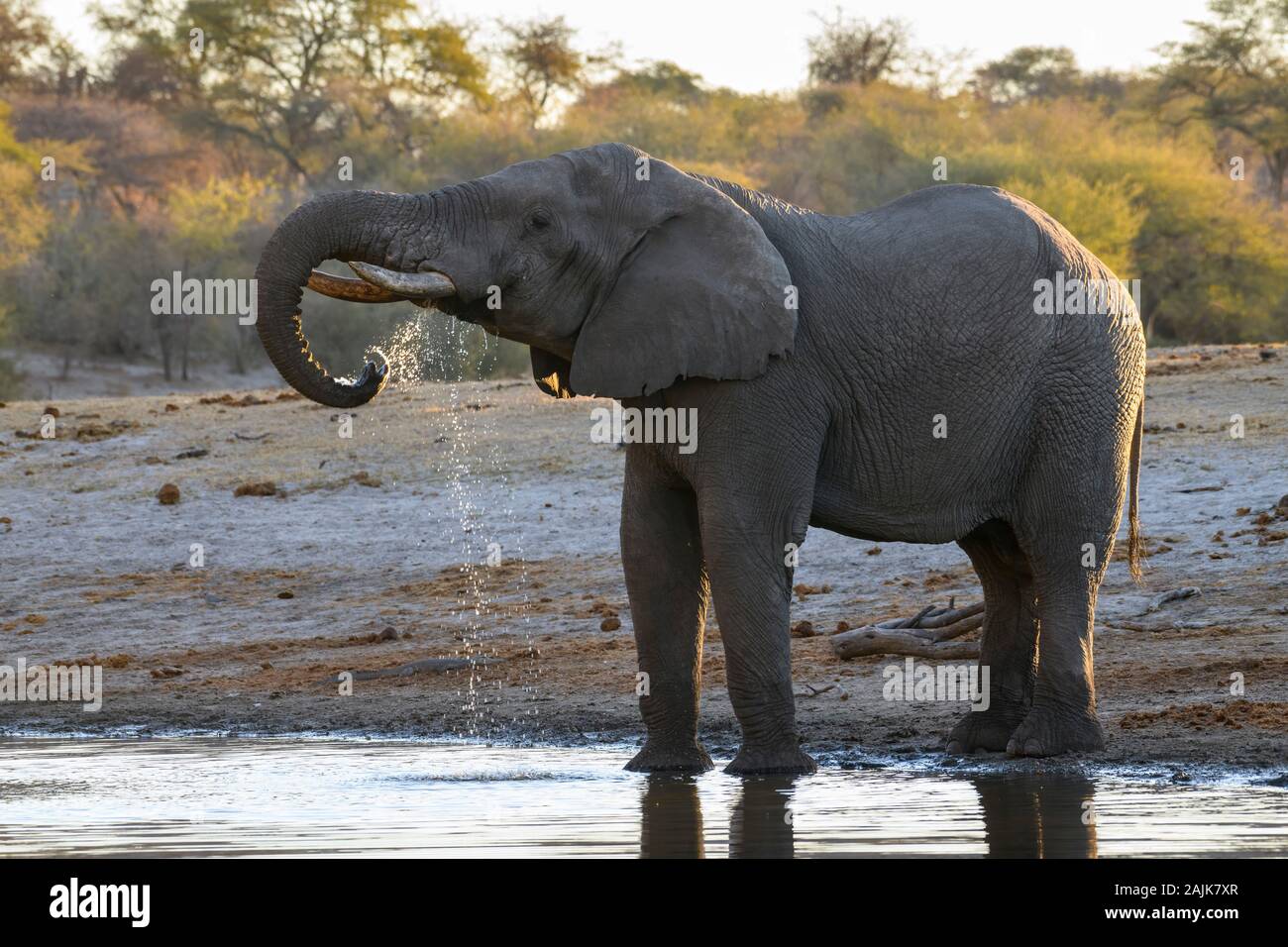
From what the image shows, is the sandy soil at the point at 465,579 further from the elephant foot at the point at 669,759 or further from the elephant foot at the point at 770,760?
the elephant foot at the point at 770,760

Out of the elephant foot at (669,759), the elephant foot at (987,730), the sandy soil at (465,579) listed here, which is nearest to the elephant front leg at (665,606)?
the elephant foot at (669,759)

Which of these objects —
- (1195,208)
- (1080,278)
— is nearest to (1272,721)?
(1080,278)

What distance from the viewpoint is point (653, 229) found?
7.80m

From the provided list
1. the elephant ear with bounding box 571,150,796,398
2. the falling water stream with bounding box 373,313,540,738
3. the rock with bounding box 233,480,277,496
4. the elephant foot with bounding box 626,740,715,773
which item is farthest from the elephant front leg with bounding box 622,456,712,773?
the rock with bounding box 233,480,277,496

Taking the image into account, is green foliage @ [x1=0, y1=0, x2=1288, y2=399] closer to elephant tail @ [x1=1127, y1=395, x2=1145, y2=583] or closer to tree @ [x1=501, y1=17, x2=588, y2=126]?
tree @ [x1=501, y1=17, x2=588, y2=126]

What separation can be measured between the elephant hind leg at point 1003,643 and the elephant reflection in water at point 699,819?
1081mm

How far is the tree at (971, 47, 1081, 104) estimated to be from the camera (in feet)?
175

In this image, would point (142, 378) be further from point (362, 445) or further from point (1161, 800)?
point (1161, 800)

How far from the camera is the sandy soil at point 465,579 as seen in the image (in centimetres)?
973

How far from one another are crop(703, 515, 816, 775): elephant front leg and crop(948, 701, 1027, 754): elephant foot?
934 mm

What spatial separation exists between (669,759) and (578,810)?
1036mm

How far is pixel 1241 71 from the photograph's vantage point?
138ft
